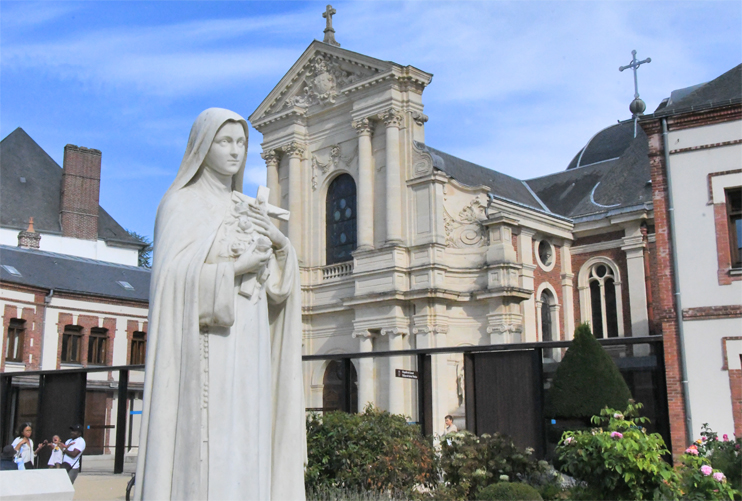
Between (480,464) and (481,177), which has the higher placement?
(481,177)

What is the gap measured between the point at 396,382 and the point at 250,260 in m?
25.4

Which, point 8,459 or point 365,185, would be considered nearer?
point 8,459

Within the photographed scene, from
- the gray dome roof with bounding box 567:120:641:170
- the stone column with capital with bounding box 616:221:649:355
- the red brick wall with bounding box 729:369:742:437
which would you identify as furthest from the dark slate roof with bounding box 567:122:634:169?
the red brick wall with bounding box 729:369:742:437

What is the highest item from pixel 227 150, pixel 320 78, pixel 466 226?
pixel 320 78

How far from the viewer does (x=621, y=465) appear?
→ 32.2ft

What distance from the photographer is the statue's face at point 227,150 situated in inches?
162

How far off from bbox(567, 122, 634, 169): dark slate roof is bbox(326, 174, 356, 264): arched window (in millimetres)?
14684

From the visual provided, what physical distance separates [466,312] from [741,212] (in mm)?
14426

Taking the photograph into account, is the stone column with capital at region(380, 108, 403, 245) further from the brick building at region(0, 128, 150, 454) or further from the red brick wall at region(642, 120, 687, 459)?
the red brick wall at region(642, 120, 687, 459)

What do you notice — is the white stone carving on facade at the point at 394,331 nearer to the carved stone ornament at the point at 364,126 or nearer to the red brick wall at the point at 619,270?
the red brick wall at the point at 619,270

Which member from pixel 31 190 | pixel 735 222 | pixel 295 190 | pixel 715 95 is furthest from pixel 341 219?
pixel 31 190

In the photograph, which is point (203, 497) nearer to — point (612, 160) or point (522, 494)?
point (522, 494)

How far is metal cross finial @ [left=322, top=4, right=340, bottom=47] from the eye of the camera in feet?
119

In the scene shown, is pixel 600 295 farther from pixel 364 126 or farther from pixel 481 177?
pixel 364 126
